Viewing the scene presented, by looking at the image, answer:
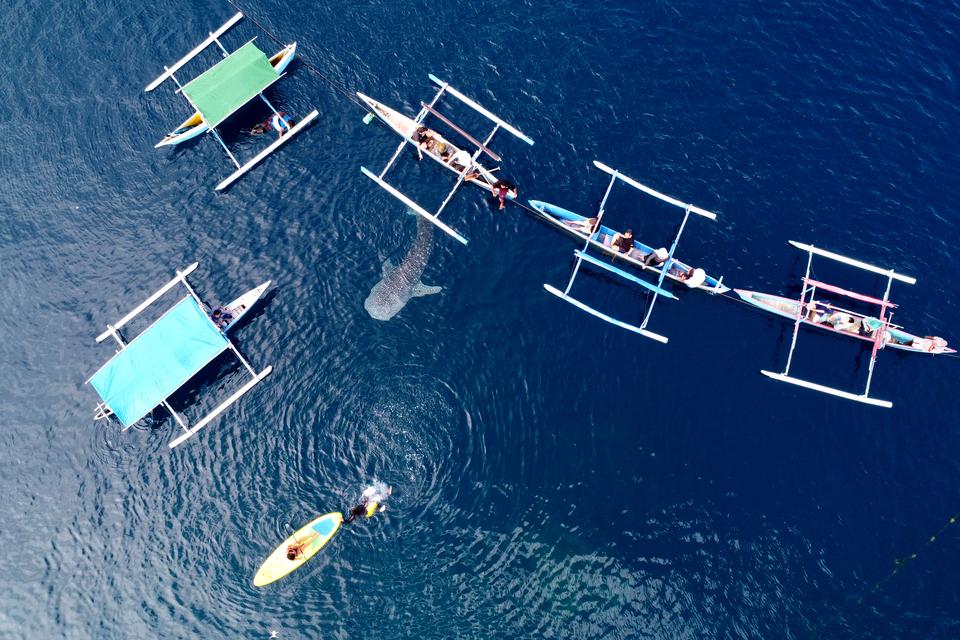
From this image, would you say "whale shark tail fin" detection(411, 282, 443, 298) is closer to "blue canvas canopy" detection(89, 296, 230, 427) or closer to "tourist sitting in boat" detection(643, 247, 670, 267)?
"blue canvas canopy" detection(89, 296, 230, 427)

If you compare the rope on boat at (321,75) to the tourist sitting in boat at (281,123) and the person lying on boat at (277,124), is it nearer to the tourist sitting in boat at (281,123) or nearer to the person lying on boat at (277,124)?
the person lying on boat at (277,124)

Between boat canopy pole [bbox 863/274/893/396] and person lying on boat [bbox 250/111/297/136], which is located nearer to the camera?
boat canopy pole [bbox 863/274/893/396]

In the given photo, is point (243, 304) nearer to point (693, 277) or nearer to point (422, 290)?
point (422, 290)

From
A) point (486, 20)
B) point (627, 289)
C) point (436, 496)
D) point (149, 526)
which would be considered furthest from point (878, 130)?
point (149, 526)

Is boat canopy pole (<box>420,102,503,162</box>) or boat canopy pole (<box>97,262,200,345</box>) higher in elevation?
boat canopy pole (<box>420,102,503,162</box>)

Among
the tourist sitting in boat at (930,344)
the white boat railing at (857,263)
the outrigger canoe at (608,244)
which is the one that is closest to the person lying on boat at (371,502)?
the outrigger canoe at (608,244)

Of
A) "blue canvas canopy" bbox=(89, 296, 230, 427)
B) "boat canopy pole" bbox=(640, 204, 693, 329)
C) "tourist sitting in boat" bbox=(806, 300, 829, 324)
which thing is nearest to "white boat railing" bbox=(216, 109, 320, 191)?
"blue canvas canopy" bbox=(89, 296, 230, 427)
